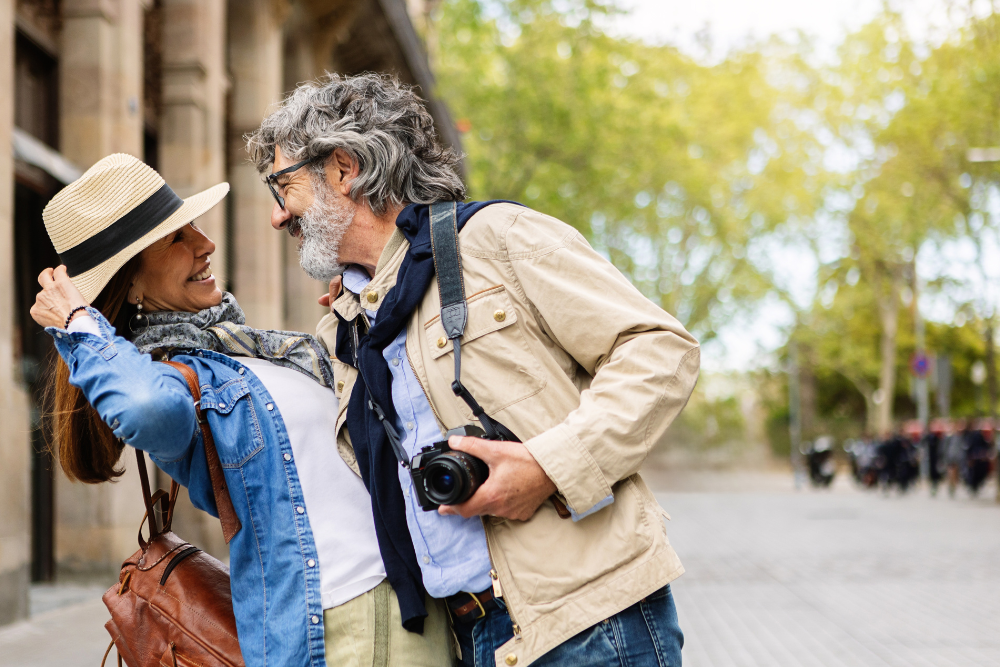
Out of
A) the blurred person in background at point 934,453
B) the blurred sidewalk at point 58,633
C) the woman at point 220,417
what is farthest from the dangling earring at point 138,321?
Answer: the blurred person in background at point 934,453

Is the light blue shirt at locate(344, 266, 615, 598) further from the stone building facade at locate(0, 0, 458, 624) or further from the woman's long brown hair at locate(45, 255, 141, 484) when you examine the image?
the stone building facade at locate(0, 0, 458, 624)

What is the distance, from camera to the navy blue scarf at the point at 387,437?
1.99 metres

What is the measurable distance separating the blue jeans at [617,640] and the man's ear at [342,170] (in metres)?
0.95

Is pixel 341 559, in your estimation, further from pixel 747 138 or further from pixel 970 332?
pixel 970 332

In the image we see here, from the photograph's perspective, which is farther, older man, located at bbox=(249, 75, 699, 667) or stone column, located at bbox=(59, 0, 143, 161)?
stone column, located at bbox=(59, 0, 143, 161)

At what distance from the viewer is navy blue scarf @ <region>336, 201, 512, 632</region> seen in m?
1.99

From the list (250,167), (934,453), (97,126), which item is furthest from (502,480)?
(934,453)

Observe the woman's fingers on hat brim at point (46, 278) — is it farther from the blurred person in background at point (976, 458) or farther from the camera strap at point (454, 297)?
the blurred person in background at point (976, 458)

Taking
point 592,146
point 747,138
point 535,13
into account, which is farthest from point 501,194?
point 747,138

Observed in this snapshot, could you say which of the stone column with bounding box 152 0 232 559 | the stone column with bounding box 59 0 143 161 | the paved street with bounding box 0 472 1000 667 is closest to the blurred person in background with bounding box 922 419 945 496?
the paved street with bounding box 0 472 1000 667

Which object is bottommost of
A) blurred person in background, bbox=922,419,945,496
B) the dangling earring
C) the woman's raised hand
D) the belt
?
blurred person in background, bbox=922,419,945,496

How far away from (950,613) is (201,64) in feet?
28.0

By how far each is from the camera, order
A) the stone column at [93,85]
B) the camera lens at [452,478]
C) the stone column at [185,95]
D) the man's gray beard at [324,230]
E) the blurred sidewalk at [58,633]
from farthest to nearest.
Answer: the stone column at [185,95], the stone column at [93,85], the blurred sidewalk at [58,633], the man's gray beard at [324,230], the camera lens at [452,478]

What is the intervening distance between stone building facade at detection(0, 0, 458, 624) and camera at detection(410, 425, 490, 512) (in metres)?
3.40
